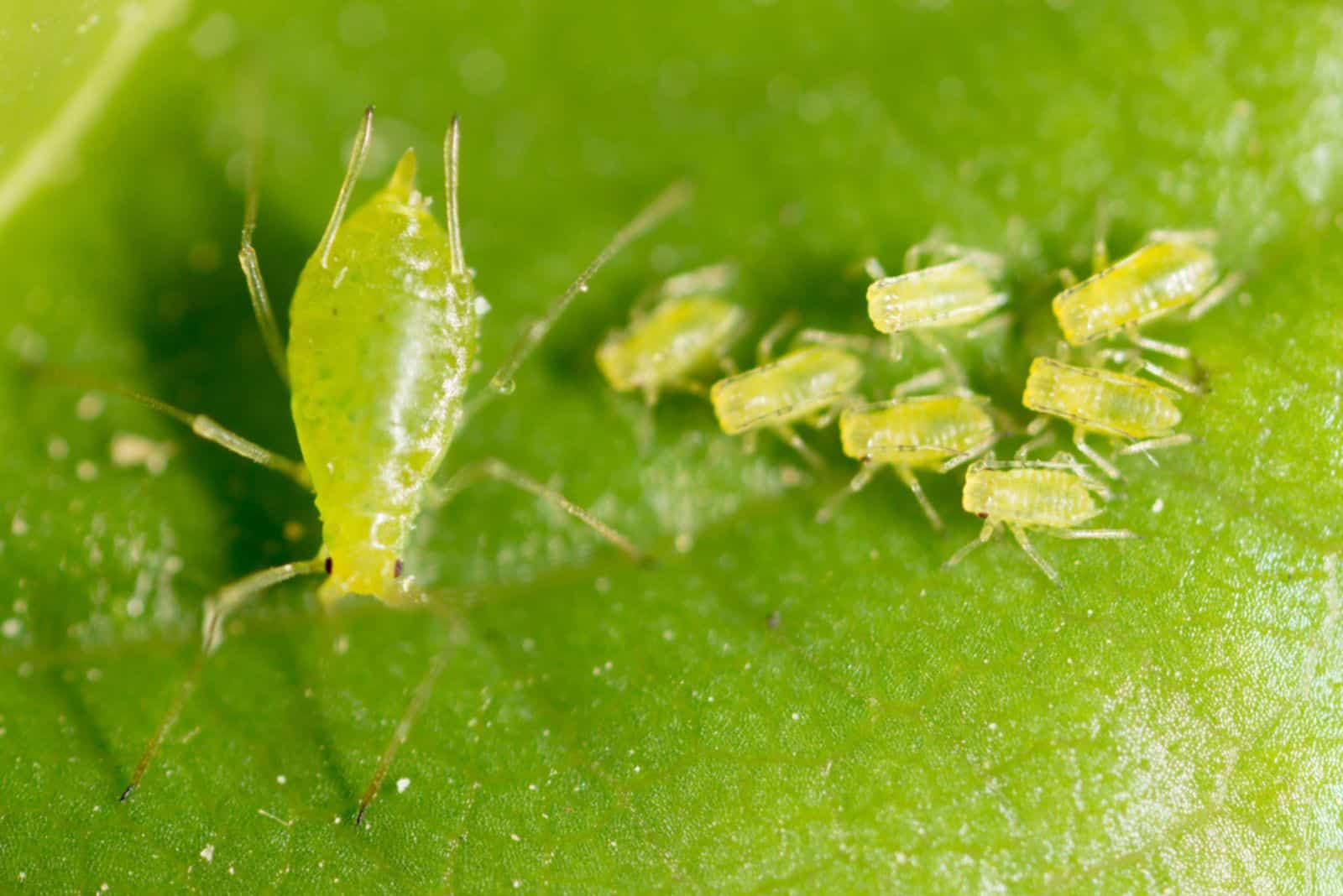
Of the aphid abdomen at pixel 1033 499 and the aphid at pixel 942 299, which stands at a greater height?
the aphid at pixel 942 299

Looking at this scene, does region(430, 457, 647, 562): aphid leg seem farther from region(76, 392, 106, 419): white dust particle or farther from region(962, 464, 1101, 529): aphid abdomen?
region(76, 392, 106, 419): white dust particle

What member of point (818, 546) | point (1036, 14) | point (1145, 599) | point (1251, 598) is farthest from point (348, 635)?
point (1036, 14)

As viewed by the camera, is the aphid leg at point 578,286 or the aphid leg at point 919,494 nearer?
the aphid leg at point 919,494

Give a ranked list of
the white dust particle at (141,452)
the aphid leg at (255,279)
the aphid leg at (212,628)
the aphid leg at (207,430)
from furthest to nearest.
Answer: the white dust particle at (141,452) < the aphid leg at (255,279) < the aphid leg at (207,430) < the aphid leg at (212,628)

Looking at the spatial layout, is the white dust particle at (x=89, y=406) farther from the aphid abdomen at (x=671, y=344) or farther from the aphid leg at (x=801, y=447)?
the aphid leg at (x=801, y=447)

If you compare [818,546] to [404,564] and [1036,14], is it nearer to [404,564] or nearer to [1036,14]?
[404,564]

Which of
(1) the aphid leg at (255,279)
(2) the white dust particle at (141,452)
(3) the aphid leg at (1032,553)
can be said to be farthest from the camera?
→ (2) the white dust particle at (141,452)

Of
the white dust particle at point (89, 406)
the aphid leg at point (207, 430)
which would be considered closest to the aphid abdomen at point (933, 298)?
the aphid leg at point (207, 430)
